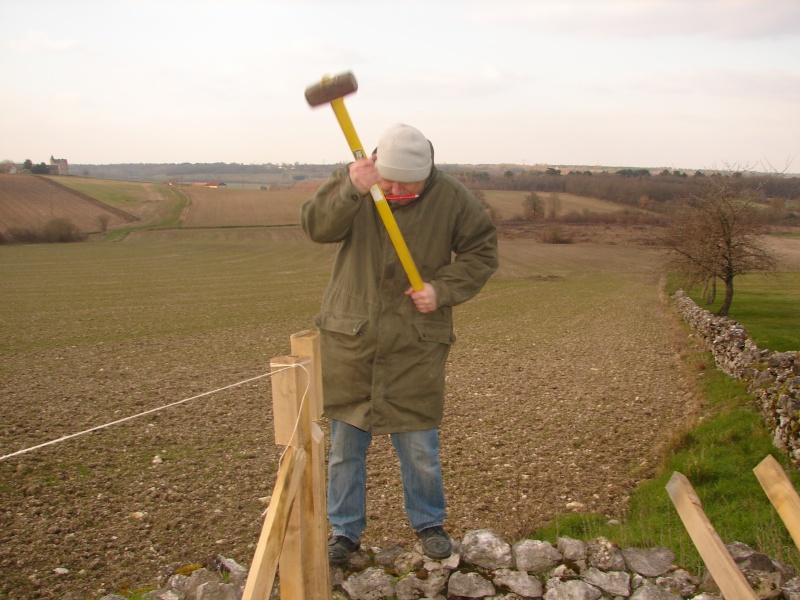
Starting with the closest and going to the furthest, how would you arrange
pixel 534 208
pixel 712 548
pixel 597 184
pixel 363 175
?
pixel 712 548
pixel 363 175
pixel 534 208
pixel 597 184

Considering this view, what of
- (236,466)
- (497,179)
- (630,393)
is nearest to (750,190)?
(630,393)

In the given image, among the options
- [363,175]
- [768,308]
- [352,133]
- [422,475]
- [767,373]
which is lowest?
[768,308]

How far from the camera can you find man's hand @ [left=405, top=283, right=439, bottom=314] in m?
3.18

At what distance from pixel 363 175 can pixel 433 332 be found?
2.85 ft

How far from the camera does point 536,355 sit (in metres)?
14.6

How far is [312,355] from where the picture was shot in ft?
8.70

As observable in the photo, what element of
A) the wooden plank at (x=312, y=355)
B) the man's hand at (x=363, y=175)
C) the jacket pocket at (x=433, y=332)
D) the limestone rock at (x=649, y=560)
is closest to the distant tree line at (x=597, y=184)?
the limestone rock at (x=649, y=560)

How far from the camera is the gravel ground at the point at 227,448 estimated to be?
5453 millimetres

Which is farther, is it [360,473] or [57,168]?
[57,168]

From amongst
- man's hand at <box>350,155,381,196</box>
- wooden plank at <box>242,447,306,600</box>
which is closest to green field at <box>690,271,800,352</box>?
man's hand at <box>350,155,381,196</box>

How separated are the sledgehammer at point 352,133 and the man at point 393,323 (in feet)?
0.30

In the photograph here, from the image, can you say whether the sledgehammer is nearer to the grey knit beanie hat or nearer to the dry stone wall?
the grey knit beanie hat

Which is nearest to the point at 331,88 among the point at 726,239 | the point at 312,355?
the point at 312,355

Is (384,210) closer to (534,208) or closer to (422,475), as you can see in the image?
(422,475)
